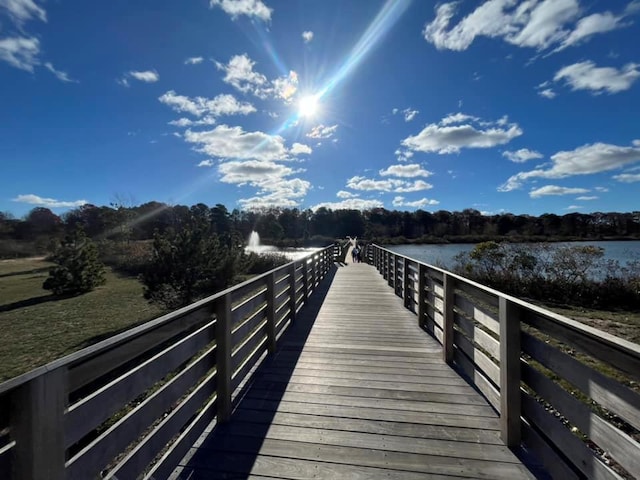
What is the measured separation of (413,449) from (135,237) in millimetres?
40593

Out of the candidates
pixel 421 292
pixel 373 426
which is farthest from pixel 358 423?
pixel 421 292

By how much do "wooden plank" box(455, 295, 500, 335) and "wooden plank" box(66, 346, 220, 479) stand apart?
211 cm

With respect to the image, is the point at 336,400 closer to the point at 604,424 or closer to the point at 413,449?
the point at 413,449

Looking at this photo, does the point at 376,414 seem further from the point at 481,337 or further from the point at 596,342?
the point at 596,342

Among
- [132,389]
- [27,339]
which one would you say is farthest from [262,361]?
[27,339]

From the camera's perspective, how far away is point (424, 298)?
4.85 meters

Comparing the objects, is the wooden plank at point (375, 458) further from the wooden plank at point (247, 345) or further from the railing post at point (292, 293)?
the railing post at point (292, 293)

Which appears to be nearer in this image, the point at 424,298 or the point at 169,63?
the point at 424,298

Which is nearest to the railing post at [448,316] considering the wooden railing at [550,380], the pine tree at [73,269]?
the wooden railing at [550,380]

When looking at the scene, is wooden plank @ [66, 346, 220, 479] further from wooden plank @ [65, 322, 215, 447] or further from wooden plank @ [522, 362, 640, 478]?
wooden plank @ [522, 362, 640, 478]

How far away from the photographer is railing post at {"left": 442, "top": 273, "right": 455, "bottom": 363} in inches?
133

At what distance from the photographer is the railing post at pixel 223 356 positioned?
239 centimetres

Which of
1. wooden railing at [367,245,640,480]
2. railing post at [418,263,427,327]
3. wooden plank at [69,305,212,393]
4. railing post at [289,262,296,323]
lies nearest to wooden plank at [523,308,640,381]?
wooden railing at [367,245,640,480]

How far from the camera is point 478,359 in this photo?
9.07 ft
